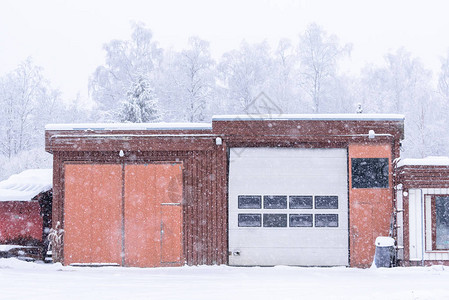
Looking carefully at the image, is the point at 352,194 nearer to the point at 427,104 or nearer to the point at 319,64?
the point at 319,64

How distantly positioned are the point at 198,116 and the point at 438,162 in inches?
1077

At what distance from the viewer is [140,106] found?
38.5 m

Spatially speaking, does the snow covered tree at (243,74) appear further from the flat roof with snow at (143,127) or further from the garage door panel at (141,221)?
the garage door panel at (141,221)

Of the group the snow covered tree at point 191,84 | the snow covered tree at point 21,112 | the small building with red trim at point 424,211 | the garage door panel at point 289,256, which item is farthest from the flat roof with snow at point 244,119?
the snow covered tree at point 21,112

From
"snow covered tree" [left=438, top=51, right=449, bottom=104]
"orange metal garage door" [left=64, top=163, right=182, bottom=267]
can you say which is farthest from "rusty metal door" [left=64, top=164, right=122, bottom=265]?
"snow covered tree" [left=438, top=51, right=449, bottom=104]

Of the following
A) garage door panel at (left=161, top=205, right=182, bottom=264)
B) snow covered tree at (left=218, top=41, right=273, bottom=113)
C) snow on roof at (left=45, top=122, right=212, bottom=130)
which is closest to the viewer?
garage door panel at (left=161, top=205, right=182, bottom=264)

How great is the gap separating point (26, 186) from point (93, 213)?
296 centimetres

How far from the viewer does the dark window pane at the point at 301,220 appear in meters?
17.5

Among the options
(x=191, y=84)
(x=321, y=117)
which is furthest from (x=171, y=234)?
(x=191, y=84)

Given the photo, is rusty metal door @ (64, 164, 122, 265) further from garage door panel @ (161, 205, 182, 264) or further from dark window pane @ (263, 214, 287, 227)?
dark window pane @ (263, 214, 287, 227)

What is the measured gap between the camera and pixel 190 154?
17594 millimetres

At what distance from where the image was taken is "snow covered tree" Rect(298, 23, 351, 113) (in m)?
44.0

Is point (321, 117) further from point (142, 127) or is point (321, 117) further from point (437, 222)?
point (142, 127)

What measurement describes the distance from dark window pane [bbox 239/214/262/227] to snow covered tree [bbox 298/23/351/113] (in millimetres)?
27183
